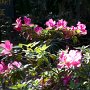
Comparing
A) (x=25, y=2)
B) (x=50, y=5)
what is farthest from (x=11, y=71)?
(x=25, y=2)

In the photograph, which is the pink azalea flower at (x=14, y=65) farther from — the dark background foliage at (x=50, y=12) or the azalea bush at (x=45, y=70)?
the dark background foliage at (x=50, y=12)

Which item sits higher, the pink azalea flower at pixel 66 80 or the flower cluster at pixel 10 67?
the flower cluster at pixel 10 67

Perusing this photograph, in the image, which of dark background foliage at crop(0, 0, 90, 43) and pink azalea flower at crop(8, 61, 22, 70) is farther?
dark background foliage at crop(0, 0, 90, 43)

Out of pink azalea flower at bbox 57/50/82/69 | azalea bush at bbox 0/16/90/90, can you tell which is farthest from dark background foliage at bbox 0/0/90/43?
pink azalea flower at bbox 57/50/82/69

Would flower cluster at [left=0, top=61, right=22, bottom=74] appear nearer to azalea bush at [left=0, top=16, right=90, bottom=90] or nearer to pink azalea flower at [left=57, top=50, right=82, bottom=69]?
azalea bush at [left=0, top=16, right=90, bottom=90]

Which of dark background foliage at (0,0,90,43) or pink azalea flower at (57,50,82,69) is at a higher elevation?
dark background foliage at (0,0,90,43)

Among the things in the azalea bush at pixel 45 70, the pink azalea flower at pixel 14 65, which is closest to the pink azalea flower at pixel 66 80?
the azalea bush at pixel 45 70

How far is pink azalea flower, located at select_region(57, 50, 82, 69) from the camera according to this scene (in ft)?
7.97

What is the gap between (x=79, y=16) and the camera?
10.1m

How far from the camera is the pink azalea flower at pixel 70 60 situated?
243 centimetres

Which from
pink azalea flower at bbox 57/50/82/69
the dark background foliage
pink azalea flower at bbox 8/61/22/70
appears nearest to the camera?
pink azalea flower at bbox 57/50/82/69

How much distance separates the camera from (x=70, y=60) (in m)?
2.44

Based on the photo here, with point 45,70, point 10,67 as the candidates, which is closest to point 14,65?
point 10,67

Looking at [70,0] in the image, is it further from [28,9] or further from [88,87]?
[88,87]
